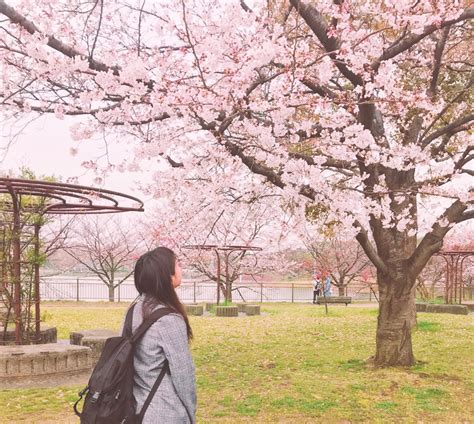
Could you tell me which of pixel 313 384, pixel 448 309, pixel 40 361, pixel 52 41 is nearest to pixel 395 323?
pixel 313 384

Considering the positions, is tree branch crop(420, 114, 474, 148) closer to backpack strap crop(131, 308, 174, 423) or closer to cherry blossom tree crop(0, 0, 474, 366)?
cherry blossom tree crop(0, 0, 474, 366)

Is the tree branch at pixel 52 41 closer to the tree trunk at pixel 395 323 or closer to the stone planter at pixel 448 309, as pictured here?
the tree trunk at pixel 395 323

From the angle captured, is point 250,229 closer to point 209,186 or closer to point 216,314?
point 216,314

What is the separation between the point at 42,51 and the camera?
17.2ft

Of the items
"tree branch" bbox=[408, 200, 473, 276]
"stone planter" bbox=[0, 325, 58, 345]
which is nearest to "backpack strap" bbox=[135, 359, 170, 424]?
"tree branch" bbox=[408, 200, 473, 276]

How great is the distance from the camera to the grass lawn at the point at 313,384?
5785 millimetres

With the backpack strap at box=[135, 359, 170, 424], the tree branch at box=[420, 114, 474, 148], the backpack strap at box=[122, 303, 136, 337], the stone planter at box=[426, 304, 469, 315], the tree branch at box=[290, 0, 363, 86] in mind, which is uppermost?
the tree branch at box=[290, 0, 363, 86]

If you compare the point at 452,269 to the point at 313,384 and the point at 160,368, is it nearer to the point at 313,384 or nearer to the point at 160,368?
the point at 313,384

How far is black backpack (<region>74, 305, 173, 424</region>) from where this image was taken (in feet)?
8.74

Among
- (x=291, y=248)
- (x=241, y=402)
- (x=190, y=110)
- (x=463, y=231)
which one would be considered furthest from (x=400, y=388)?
(x=463, y=231)

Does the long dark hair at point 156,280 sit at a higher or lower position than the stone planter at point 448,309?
higher

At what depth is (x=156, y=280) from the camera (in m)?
2.83

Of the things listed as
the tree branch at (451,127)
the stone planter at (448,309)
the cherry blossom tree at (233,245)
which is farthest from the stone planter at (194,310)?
the tree branch at (451,127)

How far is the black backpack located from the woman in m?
0.03
